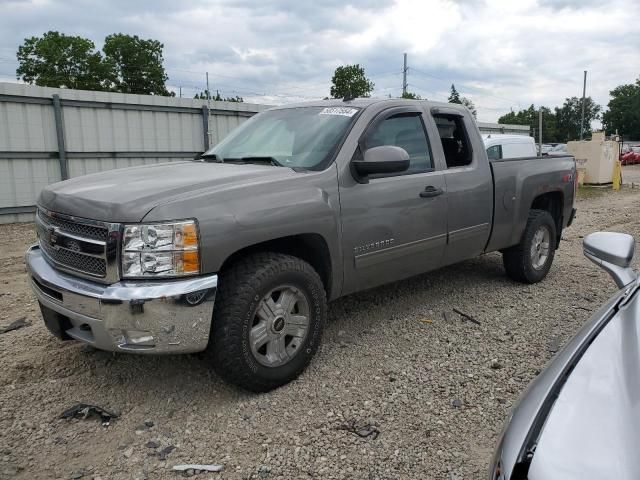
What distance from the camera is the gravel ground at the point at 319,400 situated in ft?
8.70

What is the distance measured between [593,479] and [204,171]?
2912 millimetres

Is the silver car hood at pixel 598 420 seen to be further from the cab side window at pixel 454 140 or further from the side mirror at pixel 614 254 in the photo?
the cab side window at pixel 454 140

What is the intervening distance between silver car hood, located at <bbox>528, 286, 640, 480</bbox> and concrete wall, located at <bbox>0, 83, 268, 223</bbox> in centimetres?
1076

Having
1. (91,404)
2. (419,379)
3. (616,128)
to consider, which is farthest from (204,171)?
(616,128)

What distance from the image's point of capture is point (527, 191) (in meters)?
5.13

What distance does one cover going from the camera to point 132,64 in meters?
60.5

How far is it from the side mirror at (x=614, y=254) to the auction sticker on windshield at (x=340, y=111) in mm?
1988

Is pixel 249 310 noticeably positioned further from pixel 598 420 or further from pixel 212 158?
pixel 598 420

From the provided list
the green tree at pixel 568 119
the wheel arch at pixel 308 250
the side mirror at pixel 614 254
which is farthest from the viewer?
the green tree at pixel 568 119

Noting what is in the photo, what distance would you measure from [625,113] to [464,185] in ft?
293

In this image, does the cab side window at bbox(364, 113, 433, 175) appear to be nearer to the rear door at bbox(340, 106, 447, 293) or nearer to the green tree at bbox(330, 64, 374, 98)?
the rear door at bbox(340, 106, 447, 293)

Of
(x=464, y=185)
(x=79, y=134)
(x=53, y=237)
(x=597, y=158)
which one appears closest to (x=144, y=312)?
(x=53, y=237)

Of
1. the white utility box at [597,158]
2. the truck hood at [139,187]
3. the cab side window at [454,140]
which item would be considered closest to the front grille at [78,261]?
the truck hood at [139,187]

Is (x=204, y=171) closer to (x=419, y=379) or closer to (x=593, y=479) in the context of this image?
(x=419, y=379)
